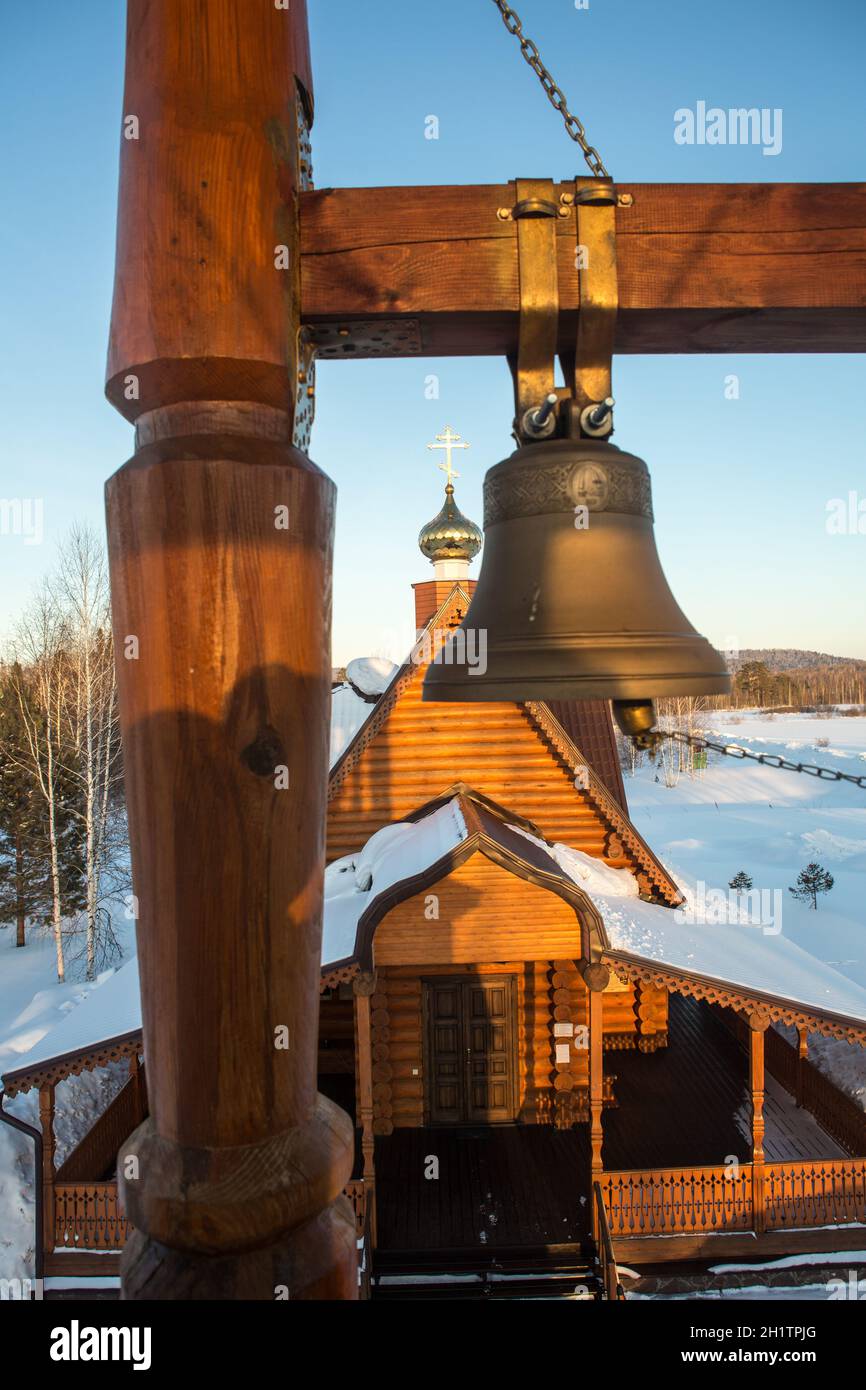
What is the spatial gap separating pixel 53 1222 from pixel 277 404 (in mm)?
9175

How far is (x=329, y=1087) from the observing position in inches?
393

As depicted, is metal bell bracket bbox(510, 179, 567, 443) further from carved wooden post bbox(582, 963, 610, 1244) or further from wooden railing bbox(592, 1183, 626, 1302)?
wooden railing bbox(592, 1183, 626, 1302)

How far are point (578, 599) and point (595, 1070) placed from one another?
7.35 meters

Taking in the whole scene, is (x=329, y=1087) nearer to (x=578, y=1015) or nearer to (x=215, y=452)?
(x=578, y=1015)

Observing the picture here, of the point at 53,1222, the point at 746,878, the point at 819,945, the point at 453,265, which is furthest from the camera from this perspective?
the point at 746,878

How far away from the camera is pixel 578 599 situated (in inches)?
66.1

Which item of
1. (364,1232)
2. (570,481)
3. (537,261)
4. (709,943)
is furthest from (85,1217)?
(537,261)

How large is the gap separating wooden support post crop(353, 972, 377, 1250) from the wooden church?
0.10ft

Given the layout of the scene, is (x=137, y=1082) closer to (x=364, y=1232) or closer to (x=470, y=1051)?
(x=364, y=1232)

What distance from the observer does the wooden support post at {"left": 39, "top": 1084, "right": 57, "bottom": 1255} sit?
7.43 m

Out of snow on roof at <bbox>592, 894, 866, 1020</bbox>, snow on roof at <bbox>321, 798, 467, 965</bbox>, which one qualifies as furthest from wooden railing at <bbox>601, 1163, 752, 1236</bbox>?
snow on roof at <bbox>321, 798, 467, 965</bbox>

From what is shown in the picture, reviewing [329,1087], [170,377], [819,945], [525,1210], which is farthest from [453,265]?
[819,945]

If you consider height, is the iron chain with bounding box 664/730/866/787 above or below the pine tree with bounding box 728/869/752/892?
above

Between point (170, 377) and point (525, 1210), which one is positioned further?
point (525, 1210)
